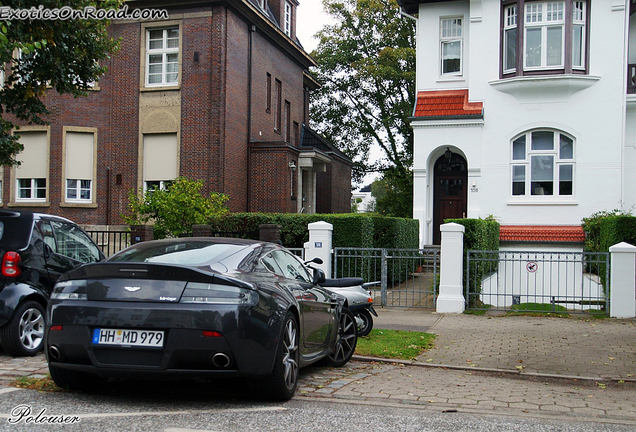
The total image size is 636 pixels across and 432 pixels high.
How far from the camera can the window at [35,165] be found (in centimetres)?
2384

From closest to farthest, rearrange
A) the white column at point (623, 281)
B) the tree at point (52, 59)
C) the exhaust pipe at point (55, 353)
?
the exhaust pipe at point (55, 353)
the tree at point (52, 59)
the white column at point (623, 281)

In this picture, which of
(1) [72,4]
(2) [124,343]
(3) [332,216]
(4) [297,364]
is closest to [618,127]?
(3) [332,216]

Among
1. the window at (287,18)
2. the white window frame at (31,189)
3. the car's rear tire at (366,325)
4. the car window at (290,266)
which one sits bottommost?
the car's rear tire at (366,325)

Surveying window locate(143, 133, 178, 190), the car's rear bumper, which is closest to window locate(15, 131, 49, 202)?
window locate(143, 133, 178, 190)

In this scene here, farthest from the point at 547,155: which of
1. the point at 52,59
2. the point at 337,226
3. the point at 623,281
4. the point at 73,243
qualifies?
the point at 73,243

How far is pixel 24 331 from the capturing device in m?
7.78

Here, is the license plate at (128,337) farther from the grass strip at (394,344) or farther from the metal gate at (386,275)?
the metal gate at (386,275)

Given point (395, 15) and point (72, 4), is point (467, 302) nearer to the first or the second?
point (72, 4)

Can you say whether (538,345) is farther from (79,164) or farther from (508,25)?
(79,164)

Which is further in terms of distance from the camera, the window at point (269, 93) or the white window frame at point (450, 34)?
the window at point (269, 93)

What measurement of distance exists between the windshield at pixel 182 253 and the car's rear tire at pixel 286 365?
848 mm

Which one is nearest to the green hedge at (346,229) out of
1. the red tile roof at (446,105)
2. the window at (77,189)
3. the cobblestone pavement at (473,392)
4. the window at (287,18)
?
the red tile roof at (446,105)

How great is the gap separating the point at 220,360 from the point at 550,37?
1826 cm

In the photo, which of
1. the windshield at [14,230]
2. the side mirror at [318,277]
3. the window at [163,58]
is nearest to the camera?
the side mirror at [318,277]
